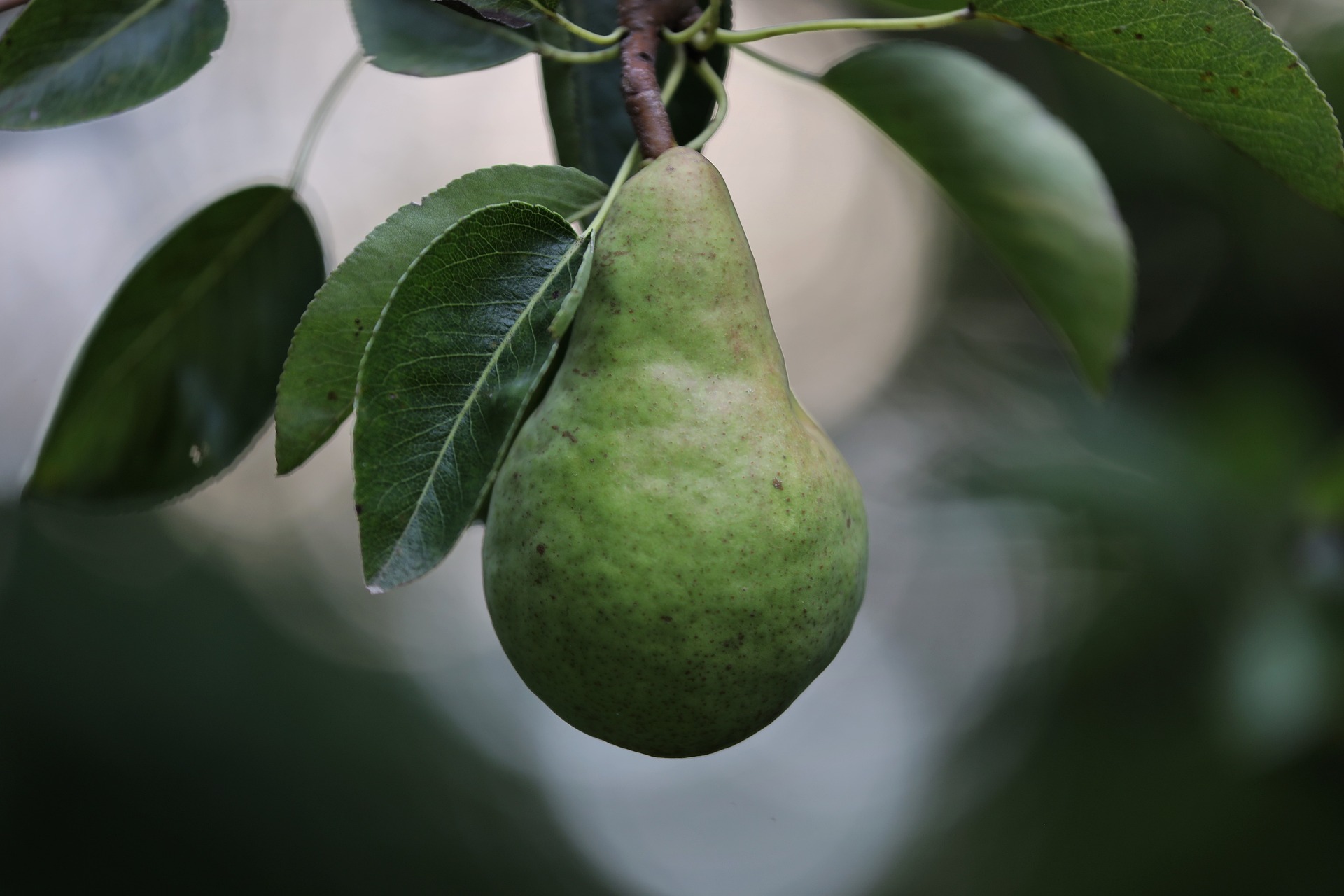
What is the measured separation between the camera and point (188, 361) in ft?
3.84

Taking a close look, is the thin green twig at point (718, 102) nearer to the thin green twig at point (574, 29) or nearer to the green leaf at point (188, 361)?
the thin green twig at point (574, 29)

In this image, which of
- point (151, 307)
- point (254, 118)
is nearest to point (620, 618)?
point (151, 307)

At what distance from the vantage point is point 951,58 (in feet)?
3.93

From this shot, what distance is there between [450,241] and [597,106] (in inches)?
17.2

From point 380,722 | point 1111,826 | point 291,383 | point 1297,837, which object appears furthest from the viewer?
point 380,722

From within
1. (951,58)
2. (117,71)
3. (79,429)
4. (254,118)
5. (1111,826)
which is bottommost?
(1111,826)

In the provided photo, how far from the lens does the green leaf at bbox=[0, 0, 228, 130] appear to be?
89 cm

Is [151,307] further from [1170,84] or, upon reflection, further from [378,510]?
[1170,84]

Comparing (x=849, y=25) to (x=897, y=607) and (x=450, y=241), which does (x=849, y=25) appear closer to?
(x=450, y=241)

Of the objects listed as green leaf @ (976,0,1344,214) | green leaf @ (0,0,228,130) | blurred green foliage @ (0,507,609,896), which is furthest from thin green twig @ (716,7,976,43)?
blurred green foliage @ (0,507,609,896)

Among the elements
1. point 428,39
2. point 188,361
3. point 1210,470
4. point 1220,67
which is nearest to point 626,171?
point 428,39

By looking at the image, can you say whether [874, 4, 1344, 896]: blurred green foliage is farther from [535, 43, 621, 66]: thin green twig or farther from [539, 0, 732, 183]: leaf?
[535, 43, 621, 66]: thin green twig

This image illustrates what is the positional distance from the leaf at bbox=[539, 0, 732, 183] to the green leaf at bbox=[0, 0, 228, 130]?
312mm

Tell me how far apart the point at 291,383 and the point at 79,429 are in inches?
20.3
